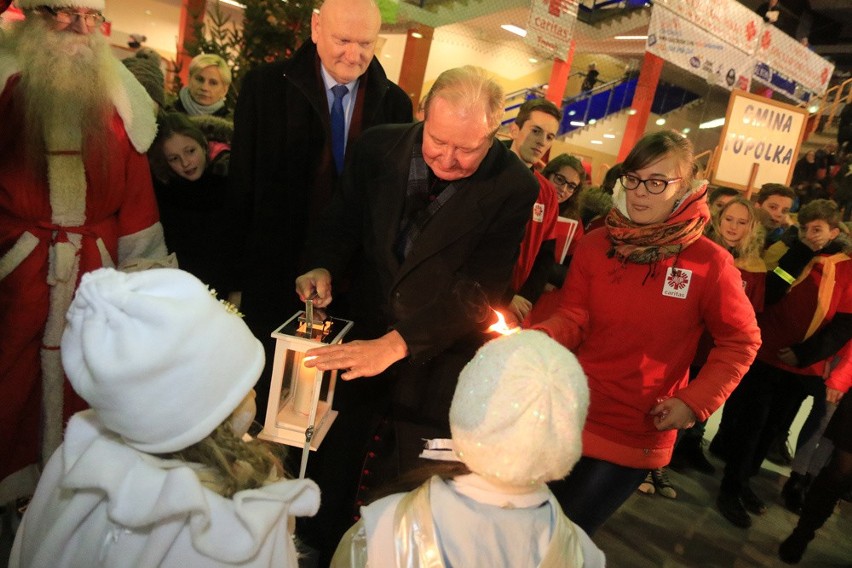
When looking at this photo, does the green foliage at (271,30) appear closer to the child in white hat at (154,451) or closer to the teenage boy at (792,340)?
the child in white hat at (154,451)

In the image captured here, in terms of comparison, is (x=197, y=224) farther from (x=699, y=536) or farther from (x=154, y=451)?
(x=699, y=536)

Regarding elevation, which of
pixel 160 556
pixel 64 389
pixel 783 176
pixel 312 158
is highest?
pixel 783 176

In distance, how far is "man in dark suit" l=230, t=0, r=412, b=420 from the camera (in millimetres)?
2373

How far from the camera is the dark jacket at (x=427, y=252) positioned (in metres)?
2.07

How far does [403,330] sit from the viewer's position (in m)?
1.96

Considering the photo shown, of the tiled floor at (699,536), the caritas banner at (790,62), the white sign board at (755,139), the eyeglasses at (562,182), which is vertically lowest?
the tiled floor at (699,536)

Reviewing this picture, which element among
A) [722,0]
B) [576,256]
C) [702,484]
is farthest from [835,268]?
[722,0]

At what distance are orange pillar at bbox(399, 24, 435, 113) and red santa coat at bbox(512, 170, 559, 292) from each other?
7.45 meters

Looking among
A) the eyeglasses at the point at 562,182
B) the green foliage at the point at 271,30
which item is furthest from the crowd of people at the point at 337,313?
the green foliage at the point at 271,30

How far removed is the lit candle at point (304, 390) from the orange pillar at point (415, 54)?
29.2 ft

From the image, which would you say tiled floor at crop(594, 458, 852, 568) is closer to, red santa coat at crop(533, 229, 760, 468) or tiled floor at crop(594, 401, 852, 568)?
tiled floor at crop(594, 401, 852, 568)

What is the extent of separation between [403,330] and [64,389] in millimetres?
1323

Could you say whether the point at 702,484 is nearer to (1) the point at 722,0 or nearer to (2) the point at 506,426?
(2) the point at 506,426

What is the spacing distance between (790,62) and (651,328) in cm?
982
